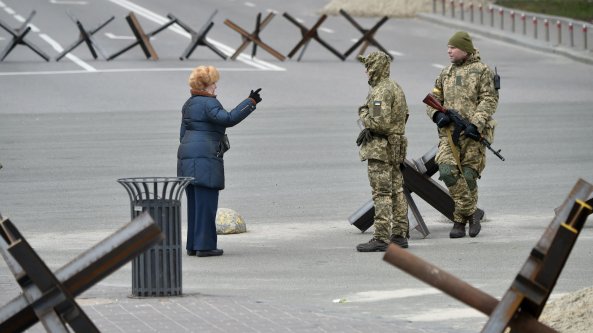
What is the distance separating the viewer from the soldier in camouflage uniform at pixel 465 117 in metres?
14.6

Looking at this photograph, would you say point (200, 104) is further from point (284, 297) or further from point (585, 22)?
point (585, 22)

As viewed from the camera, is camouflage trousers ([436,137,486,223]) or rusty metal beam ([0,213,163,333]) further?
camouflage trousers ([436,137,486,223])

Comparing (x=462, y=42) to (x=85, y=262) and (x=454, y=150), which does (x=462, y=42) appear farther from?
(x=85, y=262)

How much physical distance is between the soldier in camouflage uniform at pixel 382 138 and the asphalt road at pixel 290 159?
0.35 metres

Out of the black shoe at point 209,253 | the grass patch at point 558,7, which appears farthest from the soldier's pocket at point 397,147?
the grass patch at point 558,7

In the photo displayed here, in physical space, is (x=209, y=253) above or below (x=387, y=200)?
below

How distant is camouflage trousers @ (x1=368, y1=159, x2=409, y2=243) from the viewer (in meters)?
14.0

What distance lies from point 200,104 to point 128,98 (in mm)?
14609

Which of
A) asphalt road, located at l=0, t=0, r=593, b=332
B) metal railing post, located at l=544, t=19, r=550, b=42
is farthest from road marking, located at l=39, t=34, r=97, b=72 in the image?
metal railing post, located at l=544, t=19, r=550, b=42

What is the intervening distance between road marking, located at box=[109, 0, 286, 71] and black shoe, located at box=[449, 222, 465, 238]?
19.3 metres

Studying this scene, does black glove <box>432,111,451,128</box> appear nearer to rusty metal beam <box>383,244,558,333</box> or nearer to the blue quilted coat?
the blue quilted coat

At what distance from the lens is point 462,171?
48.3 ft

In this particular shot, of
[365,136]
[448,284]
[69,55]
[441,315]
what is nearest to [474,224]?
[365,136]

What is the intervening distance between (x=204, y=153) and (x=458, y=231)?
8.04 ft
